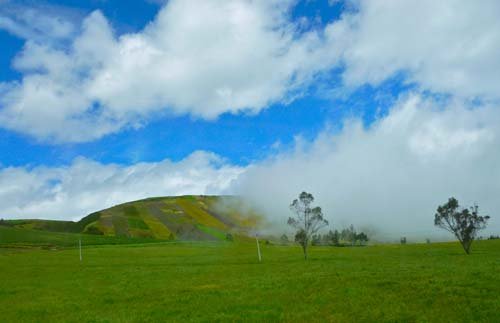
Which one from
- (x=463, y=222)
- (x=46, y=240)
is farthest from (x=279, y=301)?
(x=46, y=240)

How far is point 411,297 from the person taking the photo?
990 inches

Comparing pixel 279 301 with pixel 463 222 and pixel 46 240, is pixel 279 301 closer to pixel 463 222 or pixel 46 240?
pixel 463 222

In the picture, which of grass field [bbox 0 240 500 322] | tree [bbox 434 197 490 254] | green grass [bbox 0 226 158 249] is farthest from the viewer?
green grass [bbox 0 226 158 249]

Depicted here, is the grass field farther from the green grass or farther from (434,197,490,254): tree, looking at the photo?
the green grass

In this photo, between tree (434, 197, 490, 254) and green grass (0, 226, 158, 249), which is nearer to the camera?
tree (434, 197, 490, 254)

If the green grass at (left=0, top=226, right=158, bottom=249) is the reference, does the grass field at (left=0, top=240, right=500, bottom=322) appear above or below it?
above

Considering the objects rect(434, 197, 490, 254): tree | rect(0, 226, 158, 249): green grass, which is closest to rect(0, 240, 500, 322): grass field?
rect(434, 197, 490, 254): tree

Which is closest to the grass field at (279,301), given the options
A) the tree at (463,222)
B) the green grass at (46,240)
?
the tree at (463,222)

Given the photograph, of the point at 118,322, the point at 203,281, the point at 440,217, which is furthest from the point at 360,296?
the point at 440,217

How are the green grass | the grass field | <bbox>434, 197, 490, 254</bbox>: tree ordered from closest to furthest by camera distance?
the grass field → <bbox>434, 197, 490, 254</bbox>: tree → the green grass

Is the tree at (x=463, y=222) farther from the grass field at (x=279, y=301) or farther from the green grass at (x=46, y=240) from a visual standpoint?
the green grass at (x=46, y=240)

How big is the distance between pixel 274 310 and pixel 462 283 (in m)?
13.6

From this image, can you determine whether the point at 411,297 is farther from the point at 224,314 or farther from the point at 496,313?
the point at 224,314

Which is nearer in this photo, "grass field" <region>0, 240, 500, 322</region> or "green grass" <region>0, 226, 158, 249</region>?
"grass field" <region>0, 240, 500, 322</region>
